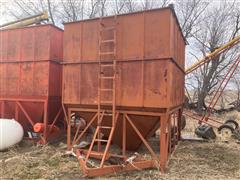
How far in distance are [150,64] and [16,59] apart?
5.95 meters

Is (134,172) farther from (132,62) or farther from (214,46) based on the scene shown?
(214,46)

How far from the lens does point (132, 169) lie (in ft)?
24.6

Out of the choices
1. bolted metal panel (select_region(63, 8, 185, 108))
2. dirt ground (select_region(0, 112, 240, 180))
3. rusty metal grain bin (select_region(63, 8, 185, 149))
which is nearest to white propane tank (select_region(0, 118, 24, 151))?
dirt ground (select_region(0, 112, 240, 180))

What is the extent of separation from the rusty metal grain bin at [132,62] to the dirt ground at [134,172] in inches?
60.4

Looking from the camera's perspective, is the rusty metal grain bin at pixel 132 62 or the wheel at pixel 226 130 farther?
the wheel at pixel 226 130

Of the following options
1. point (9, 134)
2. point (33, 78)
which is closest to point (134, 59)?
point (33, 78)

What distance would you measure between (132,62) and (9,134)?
17.1 ft

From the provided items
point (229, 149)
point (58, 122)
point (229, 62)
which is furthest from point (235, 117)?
point (58, 122)

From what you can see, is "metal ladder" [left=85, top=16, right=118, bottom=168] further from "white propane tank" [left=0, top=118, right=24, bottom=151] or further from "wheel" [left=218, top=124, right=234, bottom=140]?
"wheel" [left=218, top=124, right=234, bottom=140]

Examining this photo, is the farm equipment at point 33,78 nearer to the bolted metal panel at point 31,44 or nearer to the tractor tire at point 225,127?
the bolted metal panel at point 31,44

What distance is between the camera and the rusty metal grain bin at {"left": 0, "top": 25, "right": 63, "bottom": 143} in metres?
10.6

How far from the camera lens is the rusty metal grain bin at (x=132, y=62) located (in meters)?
7.62

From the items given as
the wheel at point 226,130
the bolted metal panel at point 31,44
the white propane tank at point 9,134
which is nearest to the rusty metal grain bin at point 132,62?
the bolted metal panel at point 31,44

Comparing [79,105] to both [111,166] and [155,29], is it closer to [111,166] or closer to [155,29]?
[111,166]
